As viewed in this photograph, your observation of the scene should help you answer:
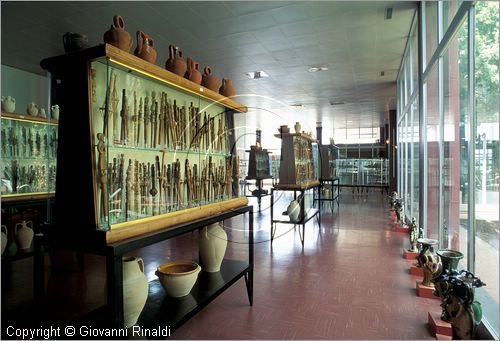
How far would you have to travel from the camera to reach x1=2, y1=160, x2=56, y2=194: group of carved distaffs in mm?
4031

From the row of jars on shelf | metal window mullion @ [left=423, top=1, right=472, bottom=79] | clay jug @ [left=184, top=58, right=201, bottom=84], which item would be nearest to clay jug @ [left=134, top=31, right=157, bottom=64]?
the row of jars on shelf

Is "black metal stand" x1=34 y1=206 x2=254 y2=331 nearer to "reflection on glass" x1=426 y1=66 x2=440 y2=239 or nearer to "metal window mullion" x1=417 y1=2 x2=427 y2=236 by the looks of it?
"reflection on glass" x1=426 y1=66 x2=440 y2=239

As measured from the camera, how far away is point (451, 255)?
2.60 m

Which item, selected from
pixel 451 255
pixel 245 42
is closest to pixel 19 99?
pixel 245 42

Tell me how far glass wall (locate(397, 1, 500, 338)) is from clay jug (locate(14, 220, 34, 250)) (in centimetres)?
433

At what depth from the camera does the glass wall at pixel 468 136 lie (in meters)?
1.99

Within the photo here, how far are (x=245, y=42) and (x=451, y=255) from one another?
4.31 meters

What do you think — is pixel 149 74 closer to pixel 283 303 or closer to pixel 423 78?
pixel 283 303

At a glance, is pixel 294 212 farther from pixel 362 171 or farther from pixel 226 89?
pixel 362 171

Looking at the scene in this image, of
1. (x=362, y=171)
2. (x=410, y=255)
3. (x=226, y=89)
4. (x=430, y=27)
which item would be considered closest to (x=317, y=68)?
(x=430, y=27)

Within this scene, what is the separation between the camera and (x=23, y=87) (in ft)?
21.8

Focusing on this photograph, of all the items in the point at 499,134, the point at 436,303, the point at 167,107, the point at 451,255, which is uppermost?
the point at 167,107

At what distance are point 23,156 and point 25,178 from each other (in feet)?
1.01

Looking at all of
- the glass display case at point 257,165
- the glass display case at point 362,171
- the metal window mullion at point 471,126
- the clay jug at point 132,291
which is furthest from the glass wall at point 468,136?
the glass display case at point 362,171
